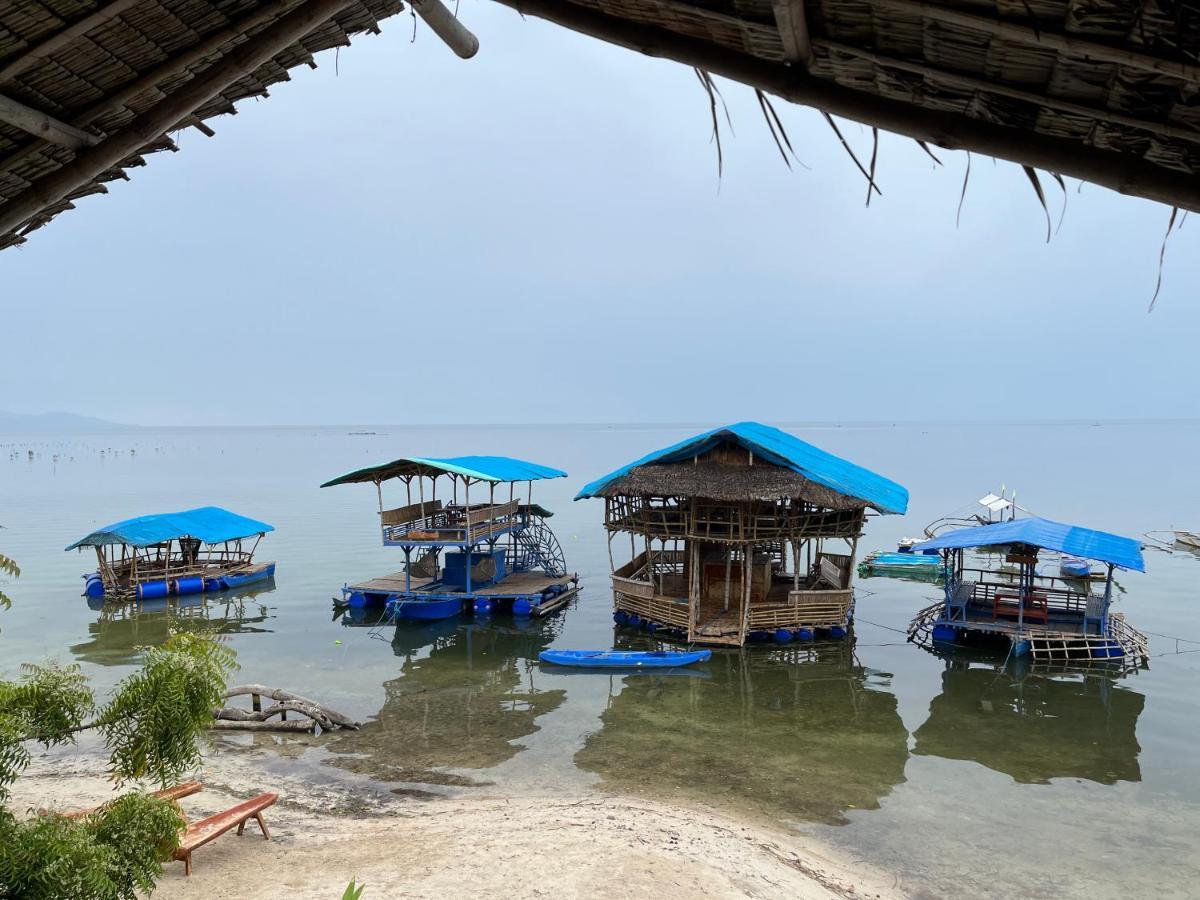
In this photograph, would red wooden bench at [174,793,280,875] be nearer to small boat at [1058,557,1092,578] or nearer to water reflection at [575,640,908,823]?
water reflection at [575,640,908,823]

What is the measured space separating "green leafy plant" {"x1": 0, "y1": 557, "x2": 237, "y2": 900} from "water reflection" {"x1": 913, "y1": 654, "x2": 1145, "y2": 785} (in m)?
12.1

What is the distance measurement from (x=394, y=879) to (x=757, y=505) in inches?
530

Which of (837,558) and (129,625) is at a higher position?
(837,558)

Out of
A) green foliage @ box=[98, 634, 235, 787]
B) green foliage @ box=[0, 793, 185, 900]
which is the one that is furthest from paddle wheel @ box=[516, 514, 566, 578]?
green foliage @ box=[98, 634, 235, 787]

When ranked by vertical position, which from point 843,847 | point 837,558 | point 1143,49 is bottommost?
point 843,847

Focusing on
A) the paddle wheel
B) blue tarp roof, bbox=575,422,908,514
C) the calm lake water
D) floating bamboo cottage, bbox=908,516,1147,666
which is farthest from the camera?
the paddle wheel

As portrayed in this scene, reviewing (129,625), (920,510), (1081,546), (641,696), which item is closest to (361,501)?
(129,625)

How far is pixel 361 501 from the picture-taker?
55.1 metres

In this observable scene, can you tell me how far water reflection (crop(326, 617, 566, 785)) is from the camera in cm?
1304

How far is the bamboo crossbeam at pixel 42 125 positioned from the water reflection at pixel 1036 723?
14.2 meters

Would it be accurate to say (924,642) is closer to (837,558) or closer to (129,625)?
(837,558)

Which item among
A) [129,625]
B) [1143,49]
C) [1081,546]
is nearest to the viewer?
[1143,49]

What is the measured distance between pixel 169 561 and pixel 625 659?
58.0ft

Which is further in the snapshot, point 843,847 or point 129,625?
point 129,625
